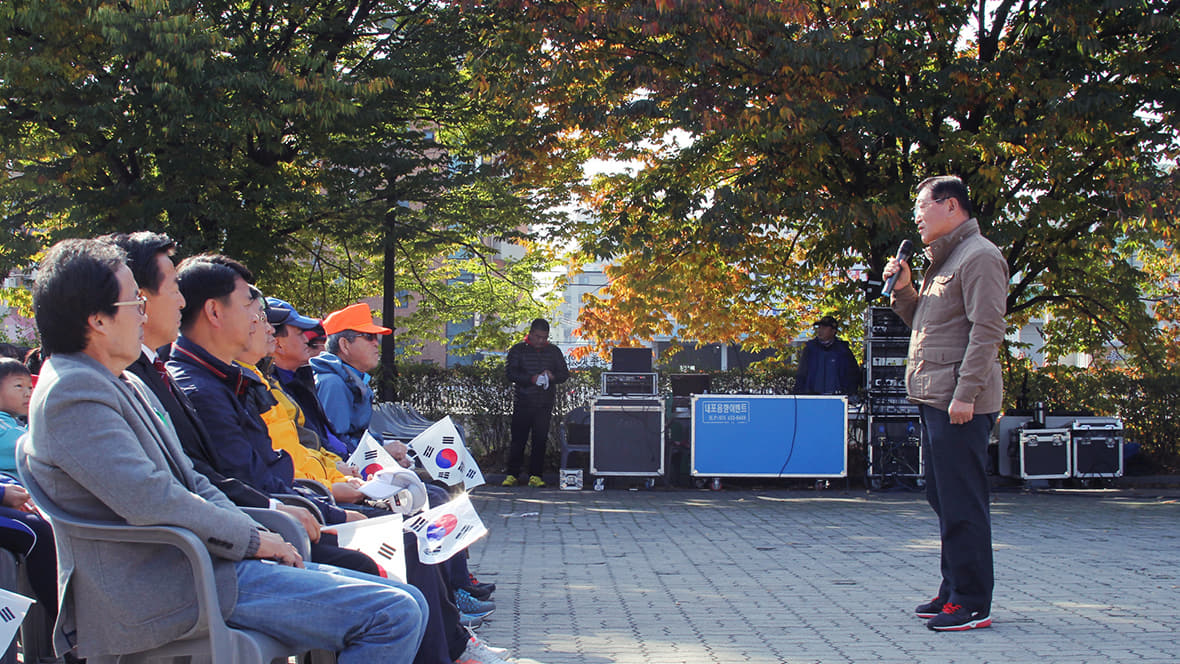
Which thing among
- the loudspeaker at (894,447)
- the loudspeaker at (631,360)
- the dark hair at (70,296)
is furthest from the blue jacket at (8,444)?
the loudspeaker at (894,447)

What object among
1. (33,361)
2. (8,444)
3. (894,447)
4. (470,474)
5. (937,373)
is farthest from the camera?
(894,447)

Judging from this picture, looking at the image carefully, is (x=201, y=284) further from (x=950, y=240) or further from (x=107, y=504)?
(x=950, y=240)

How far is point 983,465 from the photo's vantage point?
548 centimetres

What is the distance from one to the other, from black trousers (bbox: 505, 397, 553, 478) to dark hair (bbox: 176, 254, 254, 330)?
10276 mm

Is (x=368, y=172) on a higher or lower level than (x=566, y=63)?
lower

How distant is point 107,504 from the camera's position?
2844 mm

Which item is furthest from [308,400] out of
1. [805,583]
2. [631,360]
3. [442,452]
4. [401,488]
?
[631,360]

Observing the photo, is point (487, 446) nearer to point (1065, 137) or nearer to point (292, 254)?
point (292, 254)

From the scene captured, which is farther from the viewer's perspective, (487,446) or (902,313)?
(487,446)

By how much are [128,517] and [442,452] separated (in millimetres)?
4354

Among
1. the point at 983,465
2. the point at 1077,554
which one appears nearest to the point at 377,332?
the point at 983,465

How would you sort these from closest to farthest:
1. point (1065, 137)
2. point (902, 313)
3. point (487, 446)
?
point (902, 313), point (1065, 137), point (487, 446)

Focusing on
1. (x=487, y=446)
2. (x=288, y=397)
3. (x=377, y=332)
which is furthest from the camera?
(x=487, y=446)

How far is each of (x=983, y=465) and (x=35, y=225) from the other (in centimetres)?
1251
